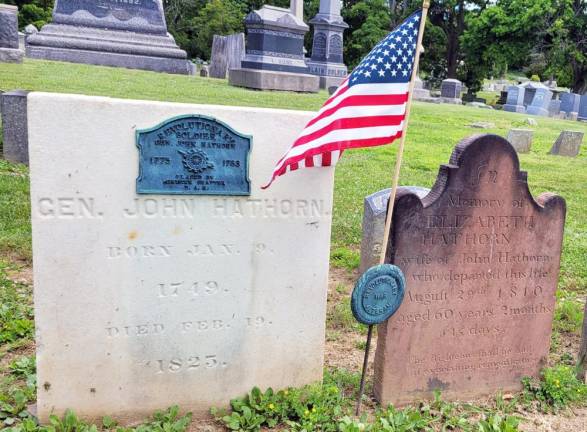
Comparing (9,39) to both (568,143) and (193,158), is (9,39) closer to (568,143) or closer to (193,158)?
(568,143)

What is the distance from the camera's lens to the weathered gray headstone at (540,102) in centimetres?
3170

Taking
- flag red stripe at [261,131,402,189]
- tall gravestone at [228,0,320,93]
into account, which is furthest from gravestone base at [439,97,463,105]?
flag red stripe at [261,131,402,189]

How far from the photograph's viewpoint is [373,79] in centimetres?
310

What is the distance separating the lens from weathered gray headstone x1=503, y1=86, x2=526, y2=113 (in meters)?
32.2

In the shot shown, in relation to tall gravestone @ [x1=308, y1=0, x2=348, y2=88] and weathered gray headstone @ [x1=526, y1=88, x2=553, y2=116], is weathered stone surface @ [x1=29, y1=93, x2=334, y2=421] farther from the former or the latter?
weathered gray headstone @ [x1=526, y1=88, x2=553, y2=116]

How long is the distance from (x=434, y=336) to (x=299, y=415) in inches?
37.6

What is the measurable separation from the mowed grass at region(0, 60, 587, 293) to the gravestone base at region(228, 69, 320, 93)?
2.25 meters

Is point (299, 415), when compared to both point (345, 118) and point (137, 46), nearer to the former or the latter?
point (345, 118)

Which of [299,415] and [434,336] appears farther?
[434,336]

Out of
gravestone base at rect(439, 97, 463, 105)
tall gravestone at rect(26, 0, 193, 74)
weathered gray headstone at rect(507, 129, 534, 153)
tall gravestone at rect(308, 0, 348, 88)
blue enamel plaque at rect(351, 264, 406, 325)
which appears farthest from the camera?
gravestone base at rect(439, 97, 463, 105)

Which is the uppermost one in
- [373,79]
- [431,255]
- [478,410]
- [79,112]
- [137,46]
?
[137,46]

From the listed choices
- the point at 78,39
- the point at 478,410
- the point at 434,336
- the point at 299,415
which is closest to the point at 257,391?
the point at 299,415

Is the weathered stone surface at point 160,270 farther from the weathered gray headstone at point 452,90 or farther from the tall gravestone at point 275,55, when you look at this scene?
the weathered gray headstone at point 452,90

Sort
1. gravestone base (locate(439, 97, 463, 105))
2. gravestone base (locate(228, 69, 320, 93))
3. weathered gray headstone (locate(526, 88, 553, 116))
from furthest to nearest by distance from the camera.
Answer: weathered gray headstone (locate(526, 88, 553, 116)) → gravestone base (locate(439, 97, 463, 105)) → gravestone base (locate(228, 69, 320, 93))
